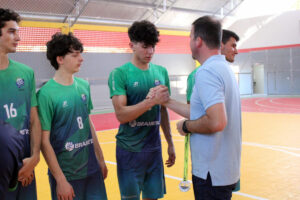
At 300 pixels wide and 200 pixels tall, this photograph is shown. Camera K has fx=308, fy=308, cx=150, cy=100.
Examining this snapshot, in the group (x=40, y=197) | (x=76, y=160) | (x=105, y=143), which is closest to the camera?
(x=76, y=160)

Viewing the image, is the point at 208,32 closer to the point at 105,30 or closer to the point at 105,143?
the point at 105,143

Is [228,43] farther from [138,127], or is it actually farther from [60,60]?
[60,60]

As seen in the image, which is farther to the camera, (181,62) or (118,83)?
(181,62)

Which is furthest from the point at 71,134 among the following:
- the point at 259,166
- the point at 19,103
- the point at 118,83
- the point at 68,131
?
the point at 259,166

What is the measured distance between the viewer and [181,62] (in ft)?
72.2

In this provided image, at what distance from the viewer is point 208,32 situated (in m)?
2.16

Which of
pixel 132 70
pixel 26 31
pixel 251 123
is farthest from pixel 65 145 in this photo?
pixel 26 31

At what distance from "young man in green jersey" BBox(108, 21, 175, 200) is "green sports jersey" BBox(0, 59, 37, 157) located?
0.78 m

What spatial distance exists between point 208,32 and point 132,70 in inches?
42.3

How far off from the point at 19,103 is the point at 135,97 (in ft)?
3.51

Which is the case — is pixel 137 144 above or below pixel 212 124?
below

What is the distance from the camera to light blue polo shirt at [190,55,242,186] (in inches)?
81.2

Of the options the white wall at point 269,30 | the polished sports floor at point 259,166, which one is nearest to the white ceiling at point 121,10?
the white wall at point 269,30

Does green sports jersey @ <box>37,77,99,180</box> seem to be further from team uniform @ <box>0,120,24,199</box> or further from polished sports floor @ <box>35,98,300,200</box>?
polished sports floor @ <box>35,98,300,200</box>
